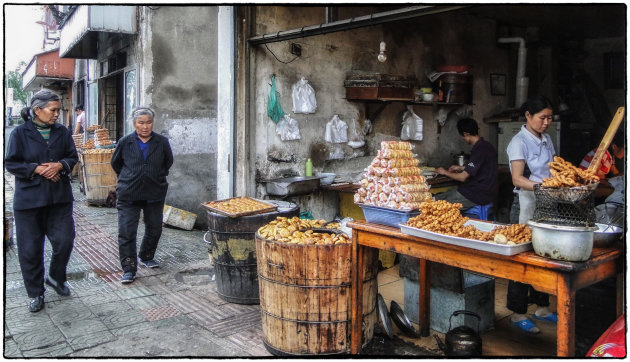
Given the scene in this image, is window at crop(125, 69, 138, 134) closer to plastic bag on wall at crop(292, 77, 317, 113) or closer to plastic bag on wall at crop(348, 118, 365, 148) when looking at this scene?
plastic bag on wall at crop(292, 77, 317, 113)

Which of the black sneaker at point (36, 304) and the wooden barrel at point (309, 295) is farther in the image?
the black sneaker at point (36, 304)

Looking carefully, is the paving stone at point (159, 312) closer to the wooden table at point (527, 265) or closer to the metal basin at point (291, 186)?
the wooden table at point (527, 265)

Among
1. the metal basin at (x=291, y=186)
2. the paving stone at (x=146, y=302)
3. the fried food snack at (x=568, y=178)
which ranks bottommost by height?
the paving stone at (x=146, y=302)

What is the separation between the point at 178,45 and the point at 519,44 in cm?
725

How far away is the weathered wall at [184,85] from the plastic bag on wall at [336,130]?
307 centimetres

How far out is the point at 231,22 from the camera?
23.1 ft

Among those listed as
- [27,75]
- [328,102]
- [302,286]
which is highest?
[27,75]

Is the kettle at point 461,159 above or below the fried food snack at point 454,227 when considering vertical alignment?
above

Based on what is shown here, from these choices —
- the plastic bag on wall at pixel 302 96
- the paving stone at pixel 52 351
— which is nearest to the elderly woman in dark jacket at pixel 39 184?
the paving stone at pixel 52 351

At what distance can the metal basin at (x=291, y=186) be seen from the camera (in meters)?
7.36

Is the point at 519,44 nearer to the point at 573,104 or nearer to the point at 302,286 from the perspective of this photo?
the point at 573,104

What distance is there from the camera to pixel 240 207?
18.5 feet

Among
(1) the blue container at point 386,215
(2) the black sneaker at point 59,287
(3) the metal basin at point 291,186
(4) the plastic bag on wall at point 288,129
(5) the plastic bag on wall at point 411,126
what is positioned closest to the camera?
(1) the blue container at point 386,215

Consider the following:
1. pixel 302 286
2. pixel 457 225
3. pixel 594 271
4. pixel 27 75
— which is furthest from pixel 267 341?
pixel 27 75
